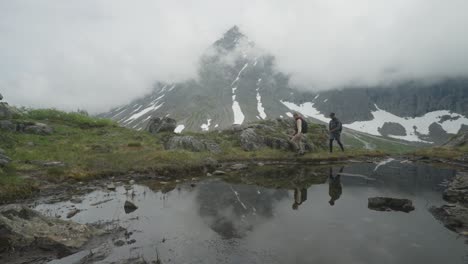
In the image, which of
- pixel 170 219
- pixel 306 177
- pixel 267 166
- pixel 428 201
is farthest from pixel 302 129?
pixel 170 219

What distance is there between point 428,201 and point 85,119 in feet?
169

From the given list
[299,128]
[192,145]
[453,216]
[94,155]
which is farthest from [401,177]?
[94,155]

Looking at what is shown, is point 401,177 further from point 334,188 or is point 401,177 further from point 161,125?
point 161,125

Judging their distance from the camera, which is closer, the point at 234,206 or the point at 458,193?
the point at 234,206

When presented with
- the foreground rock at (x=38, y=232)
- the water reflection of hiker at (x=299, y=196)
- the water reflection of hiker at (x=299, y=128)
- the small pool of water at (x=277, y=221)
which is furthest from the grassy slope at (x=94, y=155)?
the water reflection of hiker at (x=299, y=196)

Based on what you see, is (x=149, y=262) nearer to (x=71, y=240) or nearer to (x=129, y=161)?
(x=71, y=240)

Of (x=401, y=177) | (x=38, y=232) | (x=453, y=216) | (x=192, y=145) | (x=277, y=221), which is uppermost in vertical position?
(x=192, y=145)

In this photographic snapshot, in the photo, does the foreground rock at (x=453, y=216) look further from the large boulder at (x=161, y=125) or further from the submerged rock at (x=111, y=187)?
the large boulder at (x=161, y=125)

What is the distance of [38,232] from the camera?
11.2 metres

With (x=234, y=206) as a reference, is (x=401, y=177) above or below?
above

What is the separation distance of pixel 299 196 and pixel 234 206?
13.0ft

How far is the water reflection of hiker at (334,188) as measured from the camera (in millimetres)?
16609

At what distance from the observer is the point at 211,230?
12.4 m

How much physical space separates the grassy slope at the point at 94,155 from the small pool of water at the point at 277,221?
4.46 m
